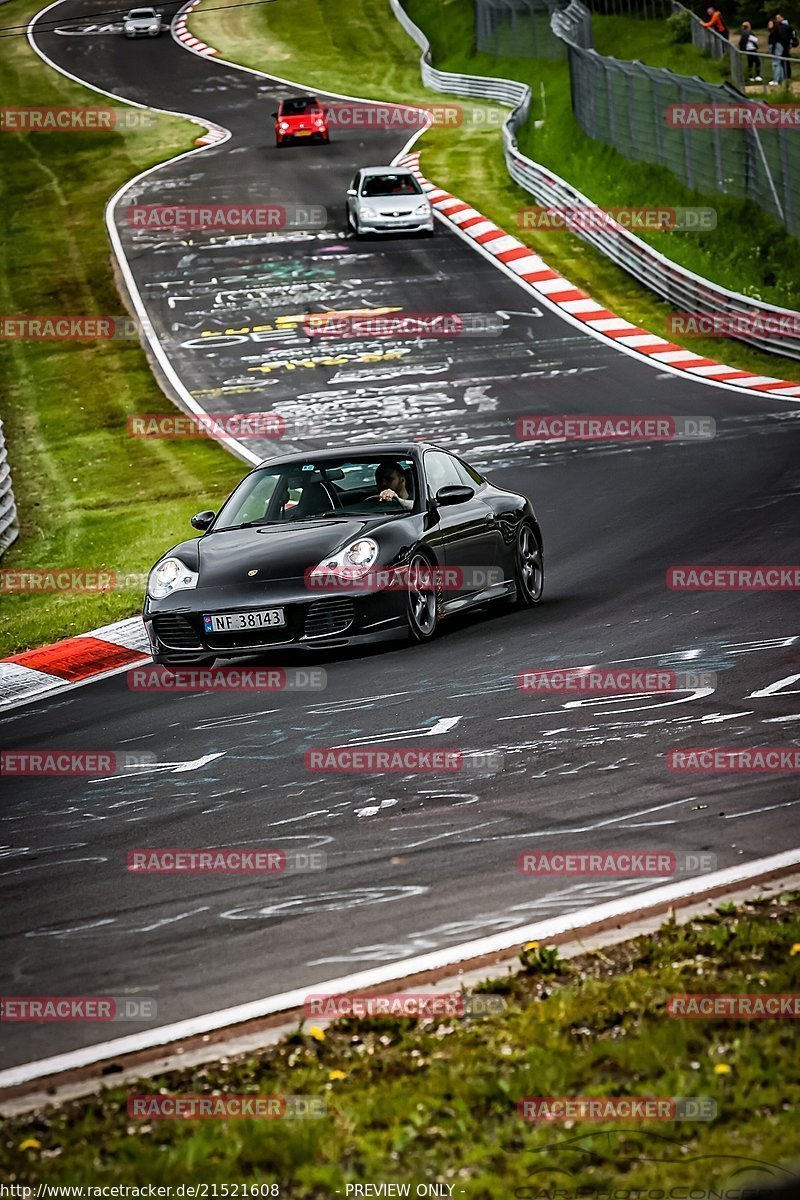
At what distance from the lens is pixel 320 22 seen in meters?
63.4

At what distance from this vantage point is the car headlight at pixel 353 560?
34.9 feet

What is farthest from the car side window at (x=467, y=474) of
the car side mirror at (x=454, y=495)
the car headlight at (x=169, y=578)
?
the car headlight at (x=169, y=578)

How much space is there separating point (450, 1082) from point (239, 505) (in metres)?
8.01

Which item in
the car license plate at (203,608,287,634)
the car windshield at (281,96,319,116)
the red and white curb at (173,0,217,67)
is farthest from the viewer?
the red and white curb at (173,0,217,67)

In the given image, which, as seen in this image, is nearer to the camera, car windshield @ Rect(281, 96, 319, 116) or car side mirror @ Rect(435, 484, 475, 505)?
car side mirror @ Rect(435, 484, 475, 505)

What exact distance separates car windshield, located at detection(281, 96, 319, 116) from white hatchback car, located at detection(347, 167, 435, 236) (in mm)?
11065

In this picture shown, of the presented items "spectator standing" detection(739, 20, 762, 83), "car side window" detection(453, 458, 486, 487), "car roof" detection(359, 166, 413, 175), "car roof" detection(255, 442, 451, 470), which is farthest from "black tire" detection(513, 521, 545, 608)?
"car roof" detection(359, 166, 413, 175)

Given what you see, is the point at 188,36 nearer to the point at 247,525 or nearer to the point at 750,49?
the point at 750,49

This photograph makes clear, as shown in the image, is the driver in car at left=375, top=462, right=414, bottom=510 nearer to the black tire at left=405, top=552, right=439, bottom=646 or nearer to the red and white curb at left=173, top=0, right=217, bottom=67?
the black tire at left=405, top=552, right=439, bottom=646

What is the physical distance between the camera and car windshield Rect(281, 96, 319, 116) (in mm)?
43938

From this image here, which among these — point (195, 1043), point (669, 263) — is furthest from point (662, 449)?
point (195, 1043)

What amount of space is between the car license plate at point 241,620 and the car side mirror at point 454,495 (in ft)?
5.16

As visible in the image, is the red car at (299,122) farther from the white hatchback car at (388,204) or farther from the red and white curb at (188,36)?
the red and white curb at (188,36)

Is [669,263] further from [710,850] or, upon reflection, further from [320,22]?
[320,22]
